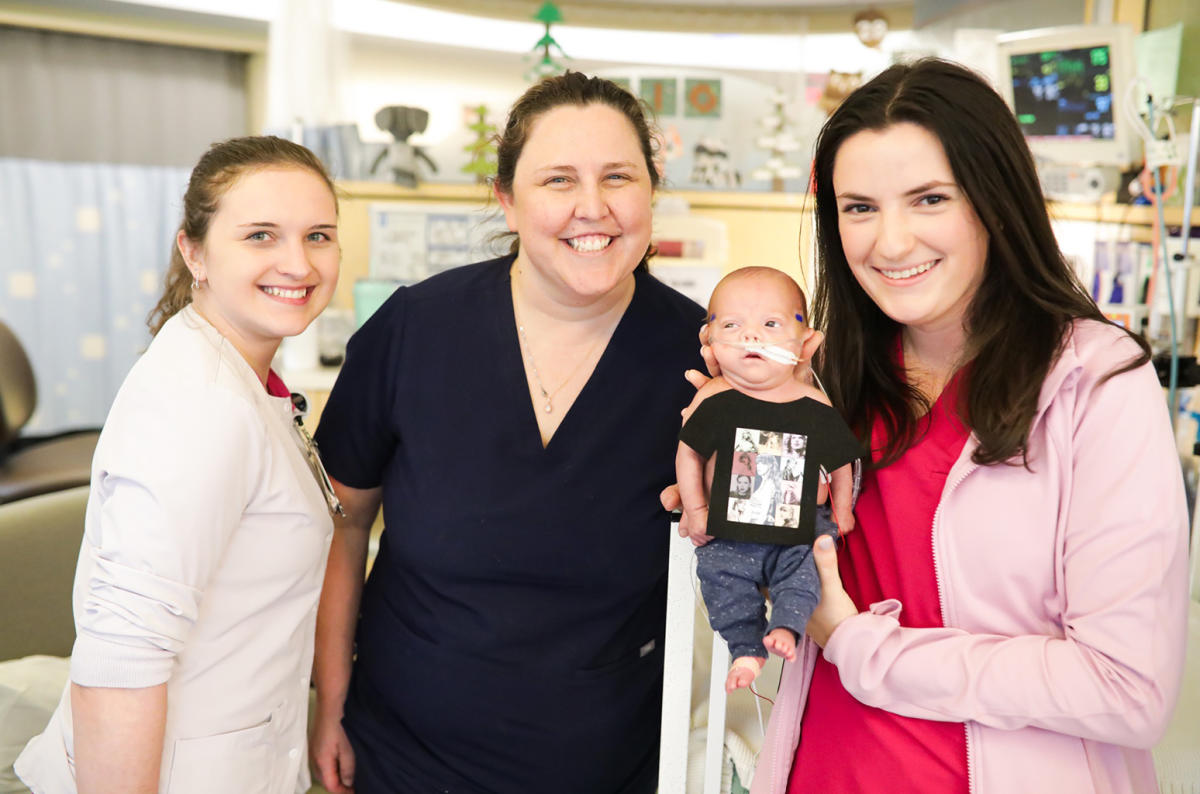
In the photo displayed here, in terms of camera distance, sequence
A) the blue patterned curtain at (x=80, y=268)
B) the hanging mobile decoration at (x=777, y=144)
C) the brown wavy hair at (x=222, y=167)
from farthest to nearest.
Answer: the blue patterned curtain at (x=80, y=268) < the hanging mobile decoration at (x=777, y=144) < the brown wavy hair at (x=222, y=167)

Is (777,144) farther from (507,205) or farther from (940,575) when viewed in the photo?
(940,575)

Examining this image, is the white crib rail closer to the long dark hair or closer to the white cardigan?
the long dark hair

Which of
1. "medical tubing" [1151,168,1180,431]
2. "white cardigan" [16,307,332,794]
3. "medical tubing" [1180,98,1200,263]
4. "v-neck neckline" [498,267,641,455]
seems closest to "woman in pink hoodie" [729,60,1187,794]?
"v-neck neckline" [498,267,641,455]

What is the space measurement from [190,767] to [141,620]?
0.24 m

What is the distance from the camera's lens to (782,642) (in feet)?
3.30

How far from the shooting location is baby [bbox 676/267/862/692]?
3.51 feet

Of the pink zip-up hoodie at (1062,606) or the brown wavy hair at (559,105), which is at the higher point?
the brown wavy hair at (559,105)

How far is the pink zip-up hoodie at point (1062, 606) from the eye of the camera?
3.08 feet

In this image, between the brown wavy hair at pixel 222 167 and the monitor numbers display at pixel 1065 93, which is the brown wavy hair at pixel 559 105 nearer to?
the brown wavy hair at pixel 222 167

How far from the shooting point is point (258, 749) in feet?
3.98

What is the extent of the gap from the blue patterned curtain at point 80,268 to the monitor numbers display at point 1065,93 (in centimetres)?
374

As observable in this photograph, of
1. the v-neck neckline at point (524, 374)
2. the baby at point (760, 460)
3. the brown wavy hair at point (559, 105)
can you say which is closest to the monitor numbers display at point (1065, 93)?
the brown wavy hair at point (559, 105)

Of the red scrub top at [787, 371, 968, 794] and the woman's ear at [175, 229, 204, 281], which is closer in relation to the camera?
the red scrub top at [787, 371, 968, 794]

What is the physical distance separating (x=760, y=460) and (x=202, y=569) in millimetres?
645
